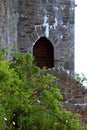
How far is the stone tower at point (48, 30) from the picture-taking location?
14.7 metres

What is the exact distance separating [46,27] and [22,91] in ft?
28.1

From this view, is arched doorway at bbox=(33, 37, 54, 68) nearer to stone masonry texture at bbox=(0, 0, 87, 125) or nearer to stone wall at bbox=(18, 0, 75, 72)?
stone masonry texture at bbox=(0, 0, 87, 125)

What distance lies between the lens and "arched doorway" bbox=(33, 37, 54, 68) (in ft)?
49.5

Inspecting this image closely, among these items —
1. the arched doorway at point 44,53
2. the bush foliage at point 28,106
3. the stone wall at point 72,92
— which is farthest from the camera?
the arched doorway at point 44,53

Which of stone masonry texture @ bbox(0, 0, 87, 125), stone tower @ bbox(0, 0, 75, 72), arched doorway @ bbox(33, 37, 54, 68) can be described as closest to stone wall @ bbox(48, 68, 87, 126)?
stone masonry texture @ bbox(0, 0, 87, 125)

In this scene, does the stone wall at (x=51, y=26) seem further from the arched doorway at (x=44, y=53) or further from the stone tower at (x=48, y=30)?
the arched doorway at (x=44, y=53)

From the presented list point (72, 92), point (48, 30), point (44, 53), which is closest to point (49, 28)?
point (48, 30)

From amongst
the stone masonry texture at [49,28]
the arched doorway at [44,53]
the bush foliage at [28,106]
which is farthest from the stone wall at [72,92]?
the arched doorway at [44,53]

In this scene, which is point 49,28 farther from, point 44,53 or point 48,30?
point 44,53

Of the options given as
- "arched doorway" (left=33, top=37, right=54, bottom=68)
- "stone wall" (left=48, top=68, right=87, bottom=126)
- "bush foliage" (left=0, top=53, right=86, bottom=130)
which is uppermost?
"bush foliage" (left=0, top=53, right=86, bottom=130)

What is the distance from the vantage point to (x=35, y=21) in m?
14.7

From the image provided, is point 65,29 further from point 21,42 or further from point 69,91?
point 69,91

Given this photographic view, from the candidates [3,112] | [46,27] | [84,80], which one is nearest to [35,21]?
[46,27]

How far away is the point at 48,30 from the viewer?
14.8 m
